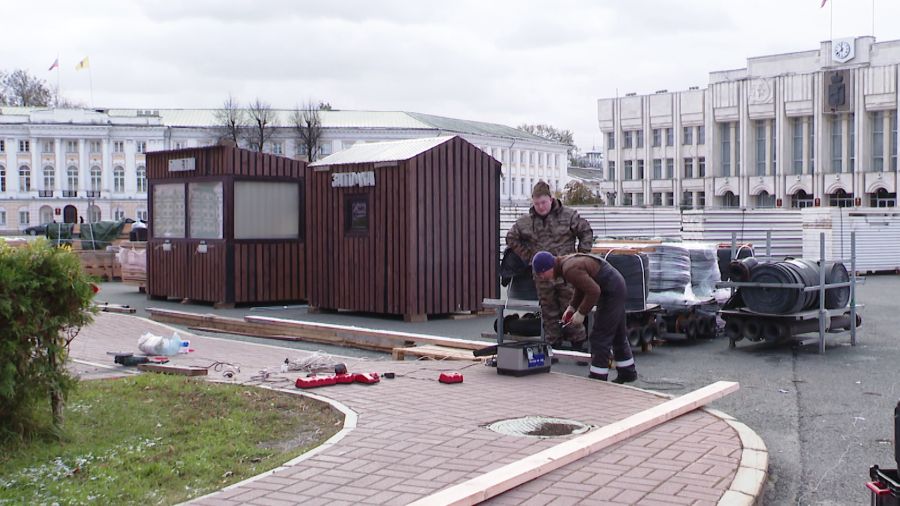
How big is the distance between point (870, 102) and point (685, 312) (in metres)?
65.4

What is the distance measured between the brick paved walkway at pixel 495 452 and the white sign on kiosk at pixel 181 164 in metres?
11.0

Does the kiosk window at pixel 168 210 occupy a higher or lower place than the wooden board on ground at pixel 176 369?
higher

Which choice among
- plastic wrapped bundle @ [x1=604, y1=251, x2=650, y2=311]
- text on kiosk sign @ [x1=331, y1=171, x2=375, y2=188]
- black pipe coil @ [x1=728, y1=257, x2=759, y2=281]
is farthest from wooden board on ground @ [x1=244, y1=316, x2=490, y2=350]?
black pipe coil @ [x1=728, y1=257, x2=759, y2=281]

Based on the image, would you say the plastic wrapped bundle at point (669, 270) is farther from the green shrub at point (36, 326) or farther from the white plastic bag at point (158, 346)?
the green shrub at point (36, 326)

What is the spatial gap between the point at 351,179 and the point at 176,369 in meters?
7.68

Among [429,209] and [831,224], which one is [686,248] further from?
[831,224]

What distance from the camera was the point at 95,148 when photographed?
4161 inches

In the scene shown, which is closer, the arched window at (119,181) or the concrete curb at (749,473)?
the concrete curb at (749,473)

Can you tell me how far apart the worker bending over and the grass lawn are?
105 inches

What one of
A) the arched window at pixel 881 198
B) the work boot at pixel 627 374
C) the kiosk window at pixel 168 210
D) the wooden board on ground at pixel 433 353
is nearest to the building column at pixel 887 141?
the arched window at pixel 881 198

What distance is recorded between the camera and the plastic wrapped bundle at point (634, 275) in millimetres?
12328

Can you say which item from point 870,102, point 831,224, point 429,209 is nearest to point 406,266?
point 429,209

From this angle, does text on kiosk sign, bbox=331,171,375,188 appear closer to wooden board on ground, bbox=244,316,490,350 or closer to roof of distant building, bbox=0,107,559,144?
wooden board on ground, bbox=244,316,490,350

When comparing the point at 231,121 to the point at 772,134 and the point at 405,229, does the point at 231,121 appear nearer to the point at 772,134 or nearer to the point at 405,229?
the point at 772,134
